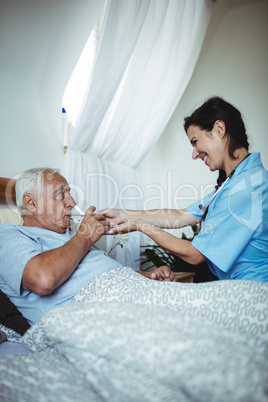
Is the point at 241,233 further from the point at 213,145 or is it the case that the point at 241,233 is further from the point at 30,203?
the point at 30,203

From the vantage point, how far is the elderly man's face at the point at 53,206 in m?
1.30

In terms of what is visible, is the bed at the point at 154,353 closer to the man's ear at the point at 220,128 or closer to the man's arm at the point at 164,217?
the man's ear at the point at 220,128

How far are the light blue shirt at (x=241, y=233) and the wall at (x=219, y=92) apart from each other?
4.95ft

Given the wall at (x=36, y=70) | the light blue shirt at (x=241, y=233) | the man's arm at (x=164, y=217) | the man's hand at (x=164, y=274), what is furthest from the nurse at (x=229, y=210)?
the wall at (x=36, y=70)

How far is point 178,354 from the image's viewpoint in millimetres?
490

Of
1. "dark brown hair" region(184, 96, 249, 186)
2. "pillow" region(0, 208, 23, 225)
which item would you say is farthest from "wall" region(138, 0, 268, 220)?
"pillow" region(0, 208, 23, 225)

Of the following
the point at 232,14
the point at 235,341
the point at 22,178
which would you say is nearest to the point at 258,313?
the point at 235,341

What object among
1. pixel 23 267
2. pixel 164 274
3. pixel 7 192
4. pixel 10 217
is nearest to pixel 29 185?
pixel 10 217

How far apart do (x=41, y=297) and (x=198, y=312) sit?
21.8 inches

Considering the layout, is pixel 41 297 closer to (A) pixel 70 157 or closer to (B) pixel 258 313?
(B) pixel 258 313

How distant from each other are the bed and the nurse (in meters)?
0.33

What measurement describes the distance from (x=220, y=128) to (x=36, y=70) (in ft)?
3.91

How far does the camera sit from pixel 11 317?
3.48ft

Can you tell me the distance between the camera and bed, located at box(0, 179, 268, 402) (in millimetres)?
439
